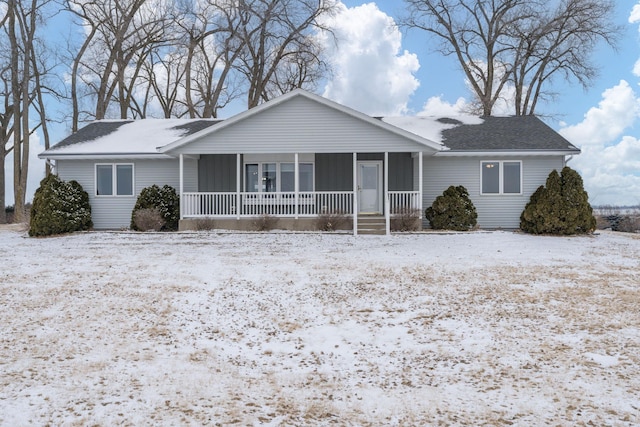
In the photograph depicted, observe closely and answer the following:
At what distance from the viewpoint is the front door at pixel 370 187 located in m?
18.8

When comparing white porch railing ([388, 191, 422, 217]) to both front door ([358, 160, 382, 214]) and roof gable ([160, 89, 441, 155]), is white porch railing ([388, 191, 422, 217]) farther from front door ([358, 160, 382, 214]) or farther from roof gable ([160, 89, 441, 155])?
roof gable ([160, 89, 441, 155])

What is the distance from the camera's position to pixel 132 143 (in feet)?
62.5

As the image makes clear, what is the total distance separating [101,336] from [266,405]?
287 cm

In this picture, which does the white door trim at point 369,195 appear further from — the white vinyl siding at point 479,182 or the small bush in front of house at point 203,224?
the small bush in front of house at point 203,224

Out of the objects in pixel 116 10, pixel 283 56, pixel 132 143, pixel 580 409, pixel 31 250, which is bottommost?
pixel 580 409

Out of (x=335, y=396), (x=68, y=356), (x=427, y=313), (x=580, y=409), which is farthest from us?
(x=427, y=313)

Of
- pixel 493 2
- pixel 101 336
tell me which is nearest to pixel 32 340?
pixel 101 336

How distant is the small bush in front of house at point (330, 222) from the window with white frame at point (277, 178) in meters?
2.56

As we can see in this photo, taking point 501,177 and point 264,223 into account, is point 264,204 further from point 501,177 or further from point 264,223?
point 501,177

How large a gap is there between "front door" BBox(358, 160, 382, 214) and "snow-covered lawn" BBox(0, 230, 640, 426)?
8139 millimetres

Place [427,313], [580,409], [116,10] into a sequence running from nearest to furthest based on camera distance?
[580,409], [427,313], [116,10]

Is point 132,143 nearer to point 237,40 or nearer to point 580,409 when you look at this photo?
point 237,40

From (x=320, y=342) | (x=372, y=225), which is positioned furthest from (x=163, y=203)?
(x=320, y=342)

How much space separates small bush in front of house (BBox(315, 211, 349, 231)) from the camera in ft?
54.2
